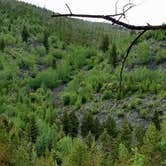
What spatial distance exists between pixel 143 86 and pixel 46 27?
63.8 metres

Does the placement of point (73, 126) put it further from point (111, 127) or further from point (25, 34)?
point (25, 34)

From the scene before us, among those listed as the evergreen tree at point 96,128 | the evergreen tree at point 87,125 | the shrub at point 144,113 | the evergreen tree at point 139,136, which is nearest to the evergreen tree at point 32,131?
the evergreen tree at point 87,125

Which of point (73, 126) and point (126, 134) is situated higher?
point (126, 134)

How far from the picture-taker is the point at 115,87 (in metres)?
110

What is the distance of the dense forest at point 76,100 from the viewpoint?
2852 inches

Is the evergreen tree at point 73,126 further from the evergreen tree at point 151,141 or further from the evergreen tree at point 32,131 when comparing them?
the evergreen tree at point 151,141

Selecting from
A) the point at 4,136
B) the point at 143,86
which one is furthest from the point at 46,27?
the point at 4,136

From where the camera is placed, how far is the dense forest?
72.4 metres

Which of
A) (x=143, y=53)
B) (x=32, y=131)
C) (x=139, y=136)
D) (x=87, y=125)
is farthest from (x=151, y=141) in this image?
(x=143, y=53)

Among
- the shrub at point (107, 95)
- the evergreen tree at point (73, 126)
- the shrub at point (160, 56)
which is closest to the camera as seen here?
the evergreen tree at point (73, 126)

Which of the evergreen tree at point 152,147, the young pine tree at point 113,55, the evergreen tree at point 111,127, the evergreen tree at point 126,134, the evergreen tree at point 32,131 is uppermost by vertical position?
the young pine tree at point 113,55

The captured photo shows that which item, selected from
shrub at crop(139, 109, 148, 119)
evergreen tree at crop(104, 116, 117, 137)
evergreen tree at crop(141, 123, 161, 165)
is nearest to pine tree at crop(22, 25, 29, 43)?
shrub at crop(139, 109, 148, 119)

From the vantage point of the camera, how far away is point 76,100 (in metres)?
110

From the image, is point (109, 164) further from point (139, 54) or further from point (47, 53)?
point (47, 53)
